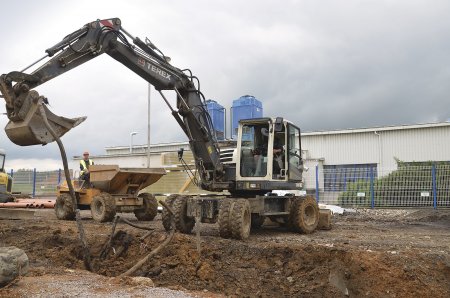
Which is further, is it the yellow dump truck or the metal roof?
the metal roof

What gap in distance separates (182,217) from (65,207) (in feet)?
17.3

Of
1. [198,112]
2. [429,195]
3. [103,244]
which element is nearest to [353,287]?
[103,244]

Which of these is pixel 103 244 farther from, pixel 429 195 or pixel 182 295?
pixel 429 195

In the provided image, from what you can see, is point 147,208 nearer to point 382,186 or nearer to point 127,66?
point 127,66

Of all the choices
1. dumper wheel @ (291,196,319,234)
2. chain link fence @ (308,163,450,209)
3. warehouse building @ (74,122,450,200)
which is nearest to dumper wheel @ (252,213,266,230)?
dumper wheel @ (291,196,319,234)

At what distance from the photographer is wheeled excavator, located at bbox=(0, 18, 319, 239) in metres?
9.32

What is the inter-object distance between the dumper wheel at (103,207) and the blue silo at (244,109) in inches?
152

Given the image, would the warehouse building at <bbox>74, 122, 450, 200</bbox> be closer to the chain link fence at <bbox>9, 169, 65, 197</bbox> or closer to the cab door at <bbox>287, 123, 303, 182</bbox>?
the chain link fence at <bbox>9, 169, 65, 197</bbox>

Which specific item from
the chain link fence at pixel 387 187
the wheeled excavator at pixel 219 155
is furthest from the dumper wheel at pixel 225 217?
the chain link fence at pixel 387 187

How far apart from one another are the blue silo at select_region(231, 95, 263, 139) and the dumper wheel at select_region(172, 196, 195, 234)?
3.39 meters

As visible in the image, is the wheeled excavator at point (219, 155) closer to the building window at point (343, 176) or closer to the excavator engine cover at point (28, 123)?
the excavator engine cover at point (28, 123)

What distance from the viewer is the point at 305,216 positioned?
1169 cm

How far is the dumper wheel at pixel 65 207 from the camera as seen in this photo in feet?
45.6

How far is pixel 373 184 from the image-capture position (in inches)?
779
